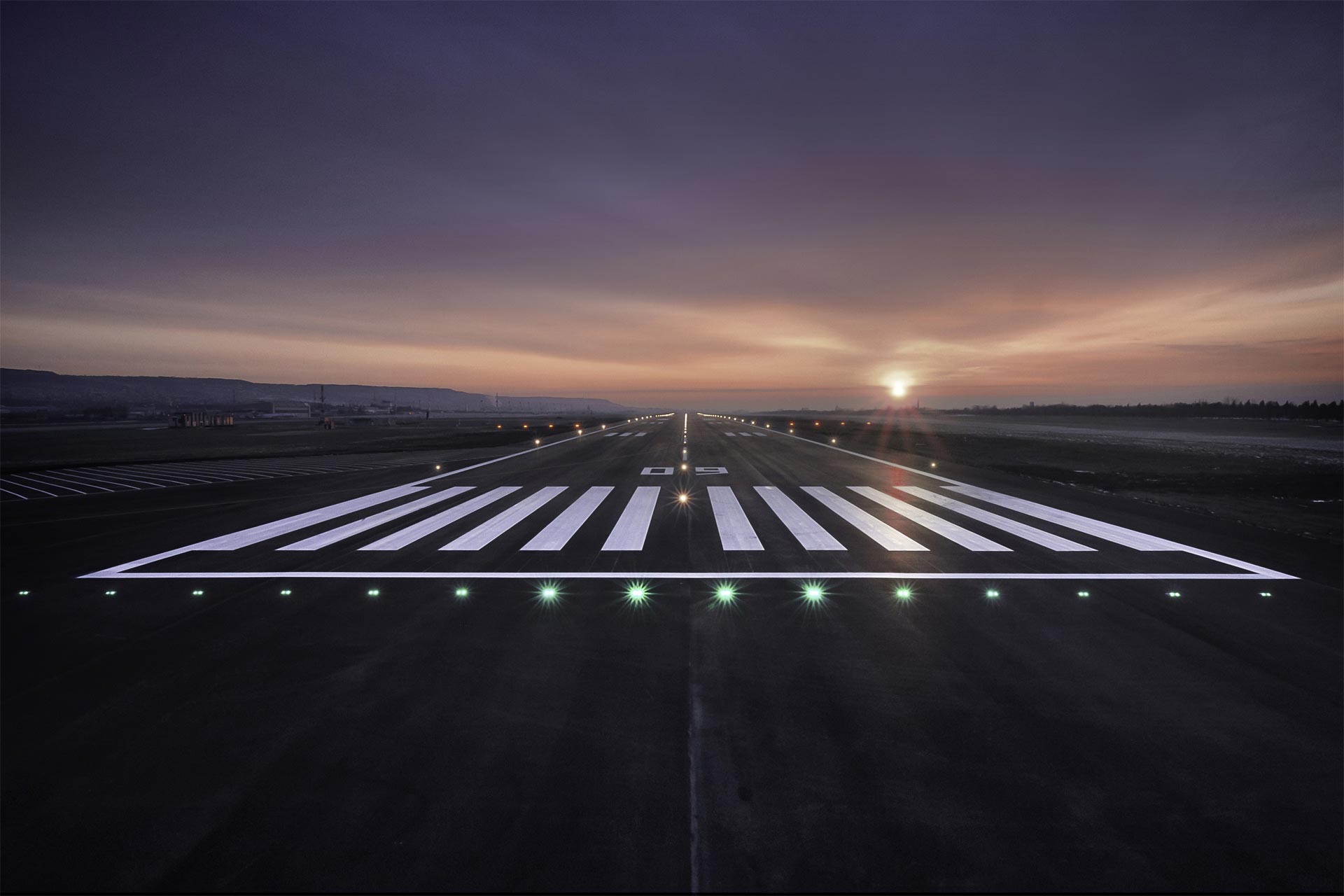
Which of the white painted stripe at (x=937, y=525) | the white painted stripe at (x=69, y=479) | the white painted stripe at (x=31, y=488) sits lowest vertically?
the white painted stripe at (x=31, y=488)

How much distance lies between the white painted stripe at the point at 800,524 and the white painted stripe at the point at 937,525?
1.84 meters

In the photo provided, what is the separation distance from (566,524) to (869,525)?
5.25 m

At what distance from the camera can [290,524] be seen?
9.59 m

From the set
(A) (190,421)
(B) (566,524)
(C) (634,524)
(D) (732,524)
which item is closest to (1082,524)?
(D) (732,524)

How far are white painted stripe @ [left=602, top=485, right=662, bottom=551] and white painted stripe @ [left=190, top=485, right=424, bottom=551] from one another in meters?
5.24

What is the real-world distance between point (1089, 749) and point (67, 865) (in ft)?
18.3

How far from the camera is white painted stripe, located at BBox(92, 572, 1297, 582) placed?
6.70 meters

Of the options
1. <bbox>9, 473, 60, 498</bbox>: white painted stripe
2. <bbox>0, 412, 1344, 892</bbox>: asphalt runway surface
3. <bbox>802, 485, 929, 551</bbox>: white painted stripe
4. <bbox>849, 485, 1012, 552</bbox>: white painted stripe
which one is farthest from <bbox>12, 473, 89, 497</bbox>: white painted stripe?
<bbox>849, 485, 1012, 552</bbox>: white painted stripe

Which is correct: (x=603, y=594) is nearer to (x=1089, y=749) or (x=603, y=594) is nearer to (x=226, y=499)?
(x=1089, y=749)

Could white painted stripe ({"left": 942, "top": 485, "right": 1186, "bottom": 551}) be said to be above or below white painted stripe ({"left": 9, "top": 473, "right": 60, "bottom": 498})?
above

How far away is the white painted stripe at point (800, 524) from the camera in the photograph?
27.0 feet

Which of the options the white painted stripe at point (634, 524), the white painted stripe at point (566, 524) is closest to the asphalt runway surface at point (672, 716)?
the white painted stripe at point (566, 524)

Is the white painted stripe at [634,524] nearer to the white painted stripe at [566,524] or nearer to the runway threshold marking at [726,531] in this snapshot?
the runway threshold marking at [726,531]

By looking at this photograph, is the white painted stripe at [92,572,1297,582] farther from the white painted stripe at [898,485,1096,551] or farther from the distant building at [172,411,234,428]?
the distant building at [172,411,234,428]
